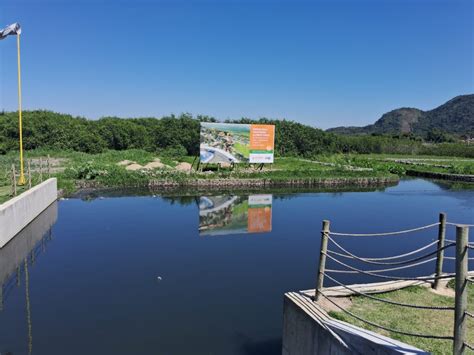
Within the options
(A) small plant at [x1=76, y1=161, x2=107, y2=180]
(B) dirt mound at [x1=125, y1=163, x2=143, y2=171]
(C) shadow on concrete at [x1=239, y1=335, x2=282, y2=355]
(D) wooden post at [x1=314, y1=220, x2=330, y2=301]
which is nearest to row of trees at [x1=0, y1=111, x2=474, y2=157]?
(B) dirt mound at [x1=125, y1=163, x2=143, y2=171]

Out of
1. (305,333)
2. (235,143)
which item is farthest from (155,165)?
(305,333)

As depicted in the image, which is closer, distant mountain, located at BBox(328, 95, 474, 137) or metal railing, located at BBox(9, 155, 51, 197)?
metal railing, located at BBox(9, 155, 51, 197)

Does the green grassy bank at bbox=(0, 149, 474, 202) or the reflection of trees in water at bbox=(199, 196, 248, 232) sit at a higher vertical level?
the green grassy bank at bbox=(0, 149, 474, 202)

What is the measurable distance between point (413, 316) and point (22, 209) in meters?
12.1

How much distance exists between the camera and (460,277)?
3.95 meters

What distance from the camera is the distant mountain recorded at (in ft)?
474

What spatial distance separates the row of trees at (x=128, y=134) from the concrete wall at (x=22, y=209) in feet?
80.9

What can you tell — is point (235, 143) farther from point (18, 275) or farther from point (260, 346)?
point (260, 346)

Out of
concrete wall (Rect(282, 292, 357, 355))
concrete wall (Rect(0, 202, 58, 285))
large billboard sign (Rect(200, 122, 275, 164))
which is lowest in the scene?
concrete wall (Rect(0, 202, 58, 285))

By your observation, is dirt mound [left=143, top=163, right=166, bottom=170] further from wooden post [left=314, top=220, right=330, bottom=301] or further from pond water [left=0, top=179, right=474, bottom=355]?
wooden post [left=314, top=220, right=330, bottom=301]

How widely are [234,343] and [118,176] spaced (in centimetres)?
1974

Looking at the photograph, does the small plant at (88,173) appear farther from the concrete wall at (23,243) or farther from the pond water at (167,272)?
the concrete wall at (23,243)

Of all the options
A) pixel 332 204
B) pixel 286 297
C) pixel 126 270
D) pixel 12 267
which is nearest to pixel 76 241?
pixel 12 267

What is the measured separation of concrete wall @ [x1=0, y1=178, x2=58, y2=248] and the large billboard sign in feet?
37.1
